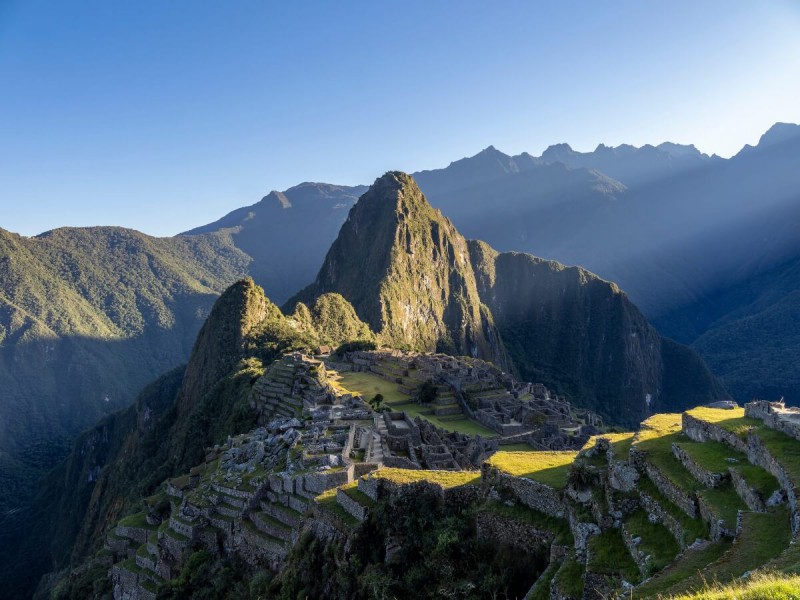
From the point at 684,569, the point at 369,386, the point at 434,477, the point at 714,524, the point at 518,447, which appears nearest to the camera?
the point at 684,569

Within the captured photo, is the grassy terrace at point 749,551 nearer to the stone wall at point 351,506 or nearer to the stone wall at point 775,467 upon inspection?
the stone wall at point 775,467

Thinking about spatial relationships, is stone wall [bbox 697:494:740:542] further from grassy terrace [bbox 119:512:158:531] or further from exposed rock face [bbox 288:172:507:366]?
exposed rock face [bbox 288:172:507:366]

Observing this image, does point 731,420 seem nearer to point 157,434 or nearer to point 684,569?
point 684,569

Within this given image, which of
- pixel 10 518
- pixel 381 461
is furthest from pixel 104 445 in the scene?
pixel 381 461

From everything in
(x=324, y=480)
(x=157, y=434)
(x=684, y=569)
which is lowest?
(x=157, y=434)

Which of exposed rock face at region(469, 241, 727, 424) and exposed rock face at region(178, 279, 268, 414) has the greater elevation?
exposed rock face at region(178, 279, 268, 414)

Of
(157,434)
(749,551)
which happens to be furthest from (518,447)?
(157,434)

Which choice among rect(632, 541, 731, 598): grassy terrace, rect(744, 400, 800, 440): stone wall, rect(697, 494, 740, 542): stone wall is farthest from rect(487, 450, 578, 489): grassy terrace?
rect(744, 400, 800, 440): stone wall

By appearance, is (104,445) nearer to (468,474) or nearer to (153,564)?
(153,564)
